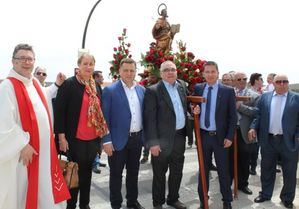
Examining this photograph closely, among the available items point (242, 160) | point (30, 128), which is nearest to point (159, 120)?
point (30, 128)

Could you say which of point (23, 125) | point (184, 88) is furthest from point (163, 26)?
point (23, 125)

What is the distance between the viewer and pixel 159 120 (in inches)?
194

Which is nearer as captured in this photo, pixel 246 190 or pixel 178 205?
pixel 178 205

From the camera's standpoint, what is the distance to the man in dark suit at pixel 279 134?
538cm

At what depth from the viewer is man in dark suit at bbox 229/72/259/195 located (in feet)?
19.6

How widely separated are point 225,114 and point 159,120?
97 cm

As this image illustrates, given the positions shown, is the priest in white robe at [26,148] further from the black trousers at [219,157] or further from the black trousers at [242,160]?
the black trousers at [242,160]

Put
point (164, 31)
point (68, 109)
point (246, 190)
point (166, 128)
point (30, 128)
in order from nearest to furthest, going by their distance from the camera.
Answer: point (30, 128)
point (68, 109)
point (166, 128)
point (246, 190)
point (164, 31)

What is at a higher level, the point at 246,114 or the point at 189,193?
the point at 246,114

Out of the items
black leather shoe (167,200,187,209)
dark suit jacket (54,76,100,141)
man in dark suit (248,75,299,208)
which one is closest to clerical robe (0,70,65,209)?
dark suit jacket (54,76,100,141)

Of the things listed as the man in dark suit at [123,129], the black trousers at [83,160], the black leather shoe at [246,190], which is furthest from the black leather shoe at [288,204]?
the black trousers at [83,160]

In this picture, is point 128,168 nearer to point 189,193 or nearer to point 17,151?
point 189,193

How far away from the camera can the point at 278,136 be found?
5.48 meters

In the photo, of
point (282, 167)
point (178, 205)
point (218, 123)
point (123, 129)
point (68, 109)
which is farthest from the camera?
point (282, 167)
